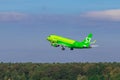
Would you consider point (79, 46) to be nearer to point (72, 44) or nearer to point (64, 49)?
point (72, 44)

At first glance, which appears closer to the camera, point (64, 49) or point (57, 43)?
point (64, 49)

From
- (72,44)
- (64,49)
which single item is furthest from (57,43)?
(64,49)

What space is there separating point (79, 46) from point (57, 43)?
1030cm

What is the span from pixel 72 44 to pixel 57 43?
8687mm

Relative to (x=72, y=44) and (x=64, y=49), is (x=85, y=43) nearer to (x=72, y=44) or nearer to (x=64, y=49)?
(x=72, y=44)

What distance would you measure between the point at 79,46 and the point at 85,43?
312cm

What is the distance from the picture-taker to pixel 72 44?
7495 inches

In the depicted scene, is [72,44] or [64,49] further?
[72,44]

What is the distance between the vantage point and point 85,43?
192m

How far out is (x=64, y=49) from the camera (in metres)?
175

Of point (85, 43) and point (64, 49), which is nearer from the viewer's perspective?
Answer: point (64, 49)

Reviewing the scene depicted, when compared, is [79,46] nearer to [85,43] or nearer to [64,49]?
[85,43]

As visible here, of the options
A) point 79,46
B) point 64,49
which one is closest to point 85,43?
point 79,46

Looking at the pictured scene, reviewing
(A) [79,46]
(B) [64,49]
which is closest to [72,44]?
(A) [79,46]
